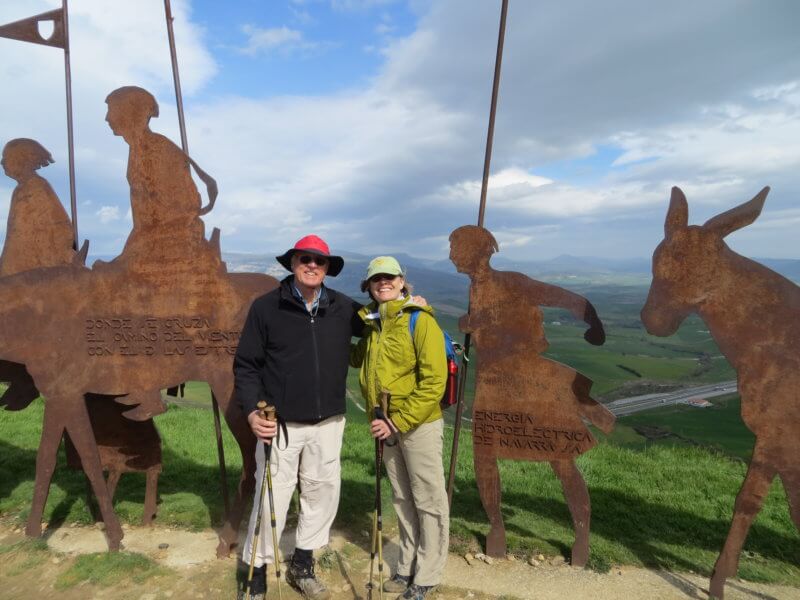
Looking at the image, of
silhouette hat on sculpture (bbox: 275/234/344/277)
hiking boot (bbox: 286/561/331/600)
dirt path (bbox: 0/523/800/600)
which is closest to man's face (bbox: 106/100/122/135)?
silhouette hat on sculpture (bbox: 275/234/344/277)

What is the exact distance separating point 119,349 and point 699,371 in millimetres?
79692

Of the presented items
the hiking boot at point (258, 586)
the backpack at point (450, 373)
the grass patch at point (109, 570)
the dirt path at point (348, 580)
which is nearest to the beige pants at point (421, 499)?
the backpack at point (450, 373)

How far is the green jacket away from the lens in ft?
13.1

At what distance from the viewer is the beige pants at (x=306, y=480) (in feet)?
14.3

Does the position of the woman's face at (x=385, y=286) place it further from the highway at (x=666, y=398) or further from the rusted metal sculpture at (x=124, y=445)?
the highway at (x=666, y=398)

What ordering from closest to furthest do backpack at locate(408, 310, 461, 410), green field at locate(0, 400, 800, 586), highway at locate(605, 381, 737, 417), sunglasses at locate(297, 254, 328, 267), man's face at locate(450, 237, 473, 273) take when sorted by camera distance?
sunglasses at locate(297, 254, 328, 267), backpack at locate(408, 310, 461, 410), man's face at locate(450, 237, 473, 273), green field at locate(0, 400, 800, 586), highway at locate(605, 381, 737, 417)

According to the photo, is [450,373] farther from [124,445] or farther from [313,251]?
[124,445]

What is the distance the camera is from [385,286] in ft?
13.3

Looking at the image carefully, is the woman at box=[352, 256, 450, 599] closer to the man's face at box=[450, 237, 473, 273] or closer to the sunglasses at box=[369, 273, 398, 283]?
the sunglasses at box=[369, 273, 398, 283]

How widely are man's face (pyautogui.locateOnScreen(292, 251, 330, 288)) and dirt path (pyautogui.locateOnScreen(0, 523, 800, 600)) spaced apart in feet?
9.41

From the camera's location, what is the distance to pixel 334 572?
494cm

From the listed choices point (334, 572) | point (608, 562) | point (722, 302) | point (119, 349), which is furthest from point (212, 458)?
point (722, 302)

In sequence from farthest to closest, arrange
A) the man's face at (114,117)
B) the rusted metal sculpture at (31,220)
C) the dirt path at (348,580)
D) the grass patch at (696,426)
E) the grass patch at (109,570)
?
1. the grass patch at (696,426)
2. the rusted metal sculpture at (31,220)
3. the man's face at (114,117)
4. the grass patch at (109,570)
5. the dirt path at (348,580)

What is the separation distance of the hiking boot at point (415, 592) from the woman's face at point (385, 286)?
251 cm
